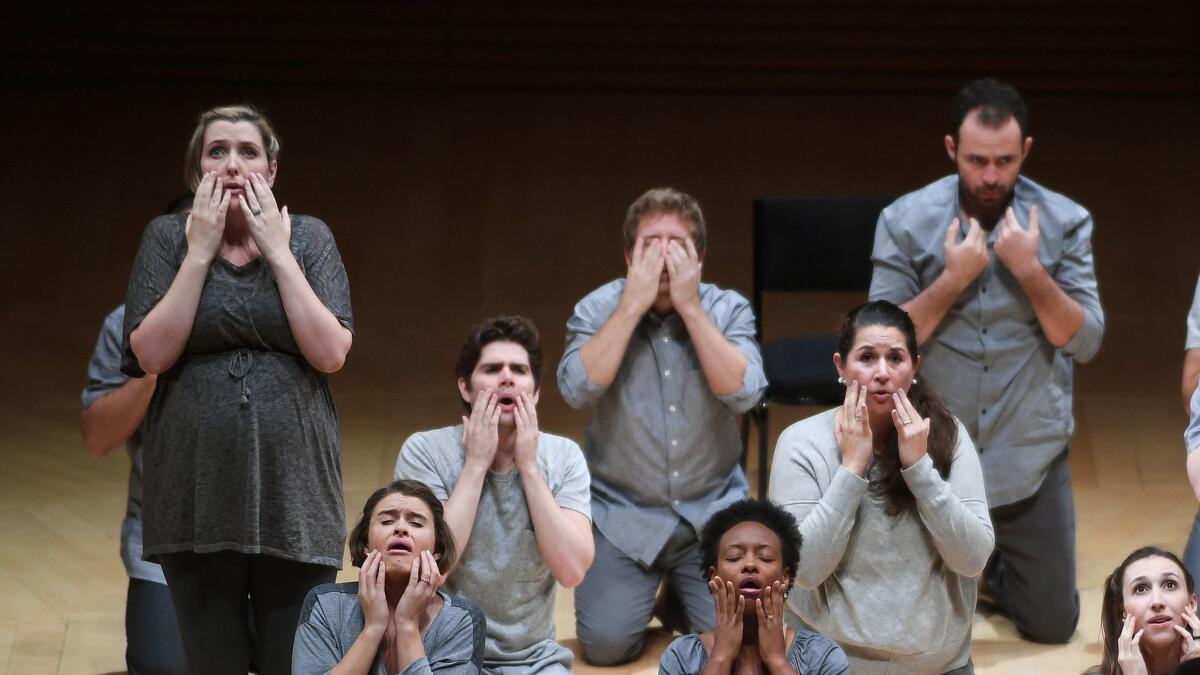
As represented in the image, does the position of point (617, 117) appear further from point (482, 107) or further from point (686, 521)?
point (686, 521)

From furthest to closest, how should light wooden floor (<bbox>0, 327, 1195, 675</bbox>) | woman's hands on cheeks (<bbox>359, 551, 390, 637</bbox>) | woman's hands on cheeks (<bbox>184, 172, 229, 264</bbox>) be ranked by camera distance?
light wooden floor (<bbox>0, 327, 1195, 675</bbox>) → woman's hands on cheeks (<bbox>184, 172, 229, 264</bbox>) → woman's hands on cheeks (<bbox>359, 551, 390, 637</bbox>)

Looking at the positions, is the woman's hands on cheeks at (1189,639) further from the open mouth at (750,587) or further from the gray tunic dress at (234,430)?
the gray tunic dress at (234,430)

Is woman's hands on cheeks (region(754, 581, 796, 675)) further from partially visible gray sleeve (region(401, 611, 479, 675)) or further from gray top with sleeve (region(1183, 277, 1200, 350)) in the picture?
gray top with sleeve (region(1183, 277, 1200, 350))

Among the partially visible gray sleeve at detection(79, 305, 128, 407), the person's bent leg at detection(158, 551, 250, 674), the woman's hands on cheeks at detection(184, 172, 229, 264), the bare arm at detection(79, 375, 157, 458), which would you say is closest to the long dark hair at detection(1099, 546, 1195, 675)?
the person's bent leg at detection(158, 551, 250, 674)

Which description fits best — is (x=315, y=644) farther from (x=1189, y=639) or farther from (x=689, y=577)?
(x=1189, y=639)

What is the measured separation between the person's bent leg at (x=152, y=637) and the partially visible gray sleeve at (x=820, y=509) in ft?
5.04

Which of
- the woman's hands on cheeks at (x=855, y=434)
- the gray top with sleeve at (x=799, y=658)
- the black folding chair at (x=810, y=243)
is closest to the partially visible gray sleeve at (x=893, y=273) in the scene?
the black folding chair at (x=810, y=243)

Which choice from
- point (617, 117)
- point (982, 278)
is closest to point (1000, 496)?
point (982, 278)

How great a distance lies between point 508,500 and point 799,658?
84cm

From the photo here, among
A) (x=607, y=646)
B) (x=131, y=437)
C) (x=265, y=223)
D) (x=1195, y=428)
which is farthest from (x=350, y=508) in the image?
(x=1195, y=428)

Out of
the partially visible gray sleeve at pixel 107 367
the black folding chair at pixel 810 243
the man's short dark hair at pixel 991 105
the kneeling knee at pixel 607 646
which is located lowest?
the kneeling knee at pixel 607 646

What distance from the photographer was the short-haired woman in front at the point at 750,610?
3.23 meters

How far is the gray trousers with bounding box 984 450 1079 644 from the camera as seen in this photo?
177 inches

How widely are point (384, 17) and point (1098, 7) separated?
362cm
